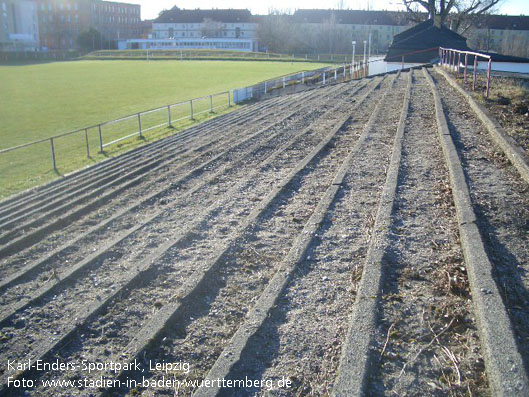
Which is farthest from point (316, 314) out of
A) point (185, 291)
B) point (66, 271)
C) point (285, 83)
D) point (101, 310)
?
point (285, 83)

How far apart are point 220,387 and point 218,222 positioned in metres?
3.06

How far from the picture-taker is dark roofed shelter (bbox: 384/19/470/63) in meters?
29.1

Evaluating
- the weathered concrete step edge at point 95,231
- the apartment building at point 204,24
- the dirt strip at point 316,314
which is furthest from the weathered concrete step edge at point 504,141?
the apartment building at point 204,24

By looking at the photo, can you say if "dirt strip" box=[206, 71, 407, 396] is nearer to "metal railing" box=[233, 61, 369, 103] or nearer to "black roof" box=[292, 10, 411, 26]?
"metal railing" box=[233, 61, 369, 103]

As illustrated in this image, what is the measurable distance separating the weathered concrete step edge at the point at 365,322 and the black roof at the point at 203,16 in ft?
427

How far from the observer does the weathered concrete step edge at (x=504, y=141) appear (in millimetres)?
6352

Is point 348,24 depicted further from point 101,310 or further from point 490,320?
point 490,320

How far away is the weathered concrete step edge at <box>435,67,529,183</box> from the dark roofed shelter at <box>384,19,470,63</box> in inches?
767

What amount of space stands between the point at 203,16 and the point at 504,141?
436 feet

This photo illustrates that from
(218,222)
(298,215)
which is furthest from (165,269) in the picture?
(298,215)

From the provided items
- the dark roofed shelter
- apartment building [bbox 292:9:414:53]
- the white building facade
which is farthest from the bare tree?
the white building facade

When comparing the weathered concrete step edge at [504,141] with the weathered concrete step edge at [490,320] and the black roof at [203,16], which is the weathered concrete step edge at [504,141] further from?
the black roof at [203,16]

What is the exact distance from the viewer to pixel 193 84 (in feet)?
154

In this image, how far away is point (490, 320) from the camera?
3.42 m
